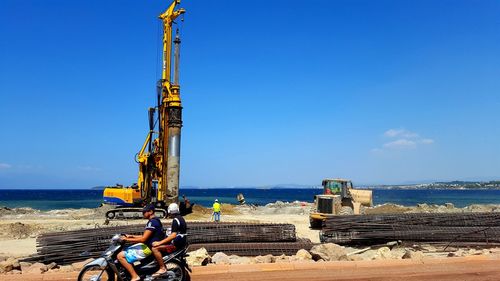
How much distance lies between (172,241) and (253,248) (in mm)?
5631

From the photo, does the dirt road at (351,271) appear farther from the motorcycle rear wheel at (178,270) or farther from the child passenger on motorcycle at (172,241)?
the child passenger on motorcycle at (172,241)

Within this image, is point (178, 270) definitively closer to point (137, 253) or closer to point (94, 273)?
point (137, 253)

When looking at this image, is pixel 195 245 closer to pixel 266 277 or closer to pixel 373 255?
pixel 266 277

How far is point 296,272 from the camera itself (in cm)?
1052

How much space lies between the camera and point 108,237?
1271 cm

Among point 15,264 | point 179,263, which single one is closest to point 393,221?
point 179,263

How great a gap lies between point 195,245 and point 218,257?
5.45ft

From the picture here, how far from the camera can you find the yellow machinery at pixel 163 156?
991 inches

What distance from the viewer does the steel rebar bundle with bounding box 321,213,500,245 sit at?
15352 millimetres

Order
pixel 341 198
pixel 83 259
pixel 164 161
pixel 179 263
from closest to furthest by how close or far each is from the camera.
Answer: pixel 179 263 < pixel 83 259 < pixel 341 198 < pixel 164 161

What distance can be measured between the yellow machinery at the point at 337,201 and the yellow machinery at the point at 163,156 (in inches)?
320

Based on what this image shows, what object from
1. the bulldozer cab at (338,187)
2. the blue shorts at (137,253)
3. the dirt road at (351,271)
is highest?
the bulldozer cab at (338,187)

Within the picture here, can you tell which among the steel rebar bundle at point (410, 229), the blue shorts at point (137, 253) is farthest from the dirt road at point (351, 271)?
the steel rebar bundle at point (410, 229)

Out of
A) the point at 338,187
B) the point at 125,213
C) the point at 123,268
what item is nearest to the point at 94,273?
the point at 123,268
